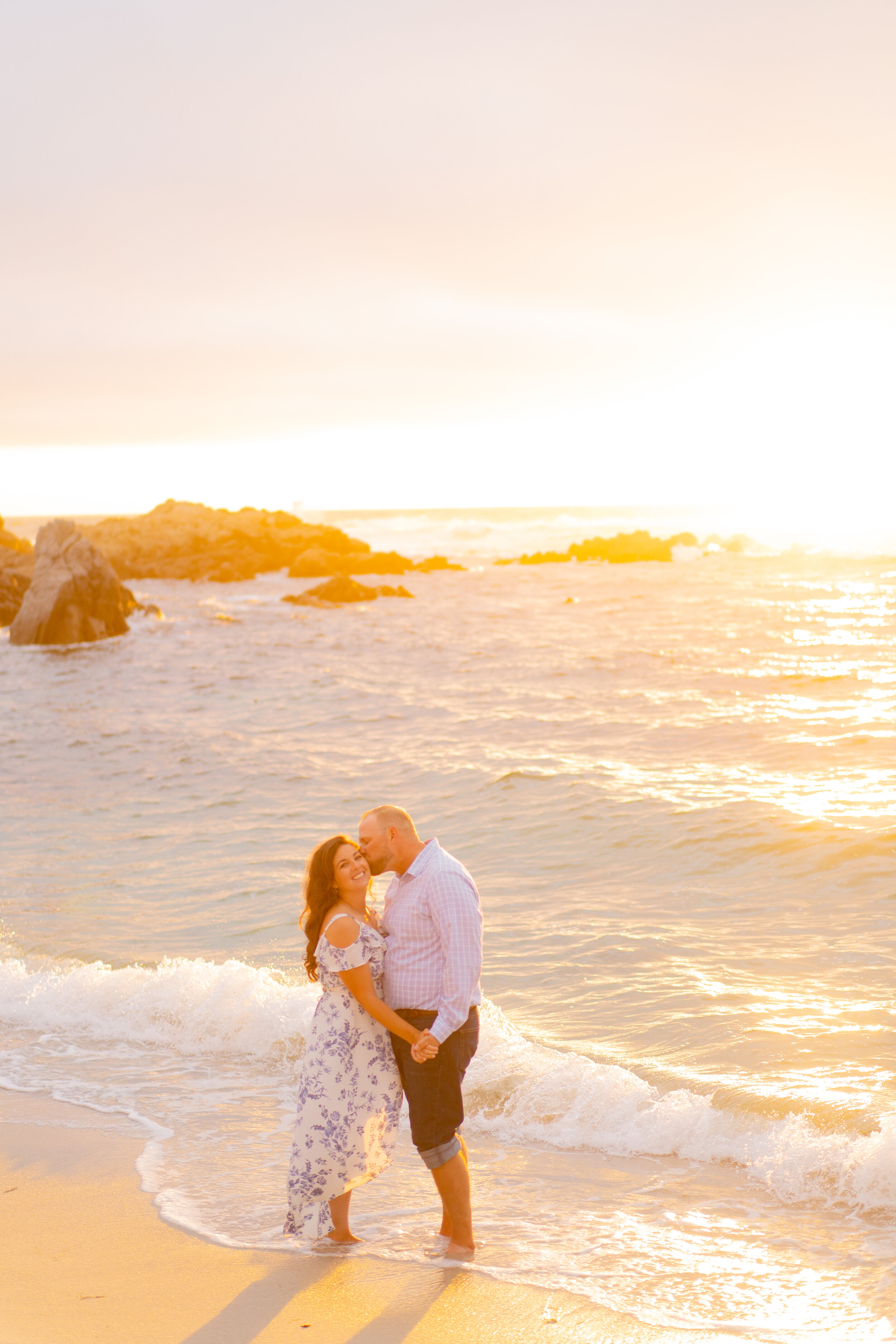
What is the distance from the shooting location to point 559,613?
134 feet

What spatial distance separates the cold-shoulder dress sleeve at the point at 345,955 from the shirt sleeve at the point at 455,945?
0.30 meters

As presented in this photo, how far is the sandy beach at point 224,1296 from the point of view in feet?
13.2

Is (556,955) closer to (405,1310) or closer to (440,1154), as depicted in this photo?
(440,1154)

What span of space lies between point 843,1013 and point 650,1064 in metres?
1.50

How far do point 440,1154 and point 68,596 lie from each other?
3319cm

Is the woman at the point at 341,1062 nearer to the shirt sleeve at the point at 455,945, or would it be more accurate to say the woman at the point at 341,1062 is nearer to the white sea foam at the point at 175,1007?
the shirt sleeve at the point at 455,945

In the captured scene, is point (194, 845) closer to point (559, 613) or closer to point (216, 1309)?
point (216, 1309)

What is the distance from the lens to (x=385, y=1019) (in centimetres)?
446

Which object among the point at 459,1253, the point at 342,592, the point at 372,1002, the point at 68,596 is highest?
the point at 342,592

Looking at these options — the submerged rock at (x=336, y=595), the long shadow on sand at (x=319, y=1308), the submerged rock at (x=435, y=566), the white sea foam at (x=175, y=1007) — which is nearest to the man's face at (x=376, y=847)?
the long shadow on sand at (x=319, y=1308)

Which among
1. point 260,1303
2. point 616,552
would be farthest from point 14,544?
point 260,1303

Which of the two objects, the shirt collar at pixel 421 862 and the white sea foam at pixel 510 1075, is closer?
the shirt collar at pixel 421 862

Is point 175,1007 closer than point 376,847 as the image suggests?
No

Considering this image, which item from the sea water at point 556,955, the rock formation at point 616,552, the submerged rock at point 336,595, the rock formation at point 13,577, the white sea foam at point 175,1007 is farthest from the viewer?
the rock formation at point 616,552
